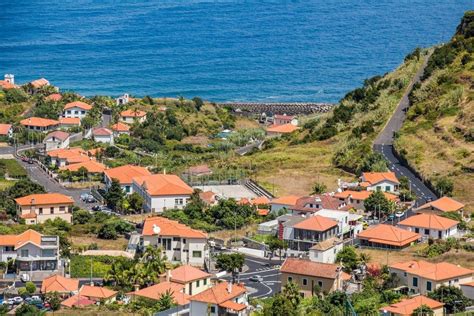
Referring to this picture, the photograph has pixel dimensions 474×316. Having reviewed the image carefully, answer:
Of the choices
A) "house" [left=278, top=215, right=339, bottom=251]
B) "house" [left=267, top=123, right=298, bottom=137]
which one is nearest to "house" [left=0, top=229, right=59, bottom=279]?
"house" [left=278, top=215, right=339, bottom=251]

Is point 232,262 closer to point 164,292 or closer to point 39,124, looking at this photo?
point 164,292

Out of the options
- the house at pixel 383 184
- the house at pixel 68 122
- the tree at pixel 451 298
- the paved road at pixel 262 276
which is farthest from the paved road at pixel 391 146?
the house at pixel 68 122

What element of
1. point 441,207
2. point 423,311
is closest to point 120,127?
point 441,207

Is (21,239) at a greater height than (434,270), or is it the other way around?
(21,239)

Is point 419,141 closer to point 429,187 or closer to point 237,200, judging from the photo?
point 429,187

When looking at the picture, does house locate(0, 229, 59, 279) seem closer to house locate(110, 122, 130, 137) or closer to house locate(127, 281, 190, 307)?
house locate(127, 281, 190, 307)

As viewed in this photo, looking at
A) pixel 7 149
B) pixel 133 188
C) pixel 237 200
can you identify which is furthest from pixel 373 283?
pixel 7 149

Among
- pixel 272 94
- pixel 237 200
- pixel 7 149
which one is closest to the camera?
pixel 237 200

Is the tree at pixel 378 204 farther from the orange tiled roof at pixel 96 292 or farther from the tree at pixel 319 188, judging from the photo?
the orange tiled roof at pixel 96 292
